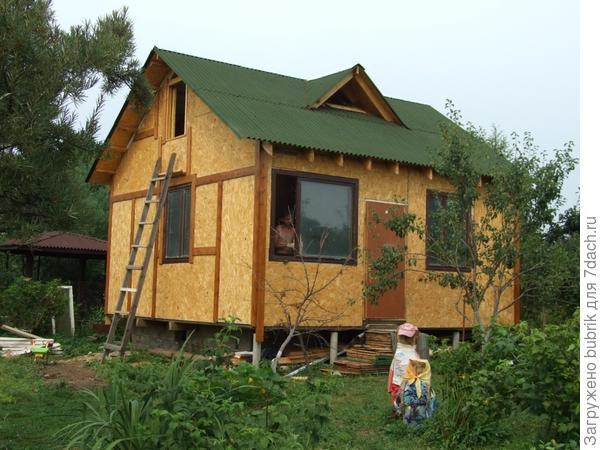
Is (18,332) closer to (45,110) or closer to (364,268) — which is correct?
(364,268)

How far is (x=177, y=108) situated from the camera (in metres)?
16.9

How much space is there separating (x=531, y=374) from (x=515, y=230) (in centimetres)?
615

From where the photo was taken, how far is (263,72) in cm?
1770

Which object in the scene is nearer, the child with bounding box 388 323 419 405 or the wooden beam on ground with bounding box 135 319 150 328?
the child with bounding box 388 323 419 405

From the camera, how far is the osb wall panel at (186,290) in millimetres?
14750

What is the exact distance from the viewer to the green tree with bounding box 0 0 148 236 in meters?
7.63

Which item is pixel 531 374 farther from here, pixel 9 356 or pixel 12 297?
pixel 12 297

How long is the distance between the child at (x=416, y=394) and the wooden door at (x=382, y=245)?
18.9 ft

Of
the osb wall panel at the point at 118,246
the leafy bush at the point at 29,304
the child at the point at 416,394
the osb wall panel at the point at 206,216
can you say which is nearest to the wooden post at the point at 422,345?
the child at the point at 416,394

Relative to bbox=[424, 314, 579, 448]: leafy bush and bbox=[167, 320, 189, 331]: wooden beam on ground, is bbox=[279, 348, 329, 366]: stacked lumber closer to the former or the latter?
bbox=[167, 320, 189, 331]: wooden beam on ground

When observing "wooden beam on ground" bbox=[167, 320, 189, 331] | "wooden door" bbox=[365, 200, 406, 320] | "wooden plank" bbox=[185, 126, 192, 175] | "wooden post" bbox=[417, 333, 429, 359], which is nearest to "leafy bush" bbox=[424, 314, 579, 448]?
"wooden post" bbox=[417, 333, 429, 359]

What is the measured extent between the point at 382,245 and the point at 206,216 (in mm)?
3542

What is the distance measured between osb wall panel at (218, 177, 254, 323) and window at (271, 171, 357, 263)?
48 centimetres

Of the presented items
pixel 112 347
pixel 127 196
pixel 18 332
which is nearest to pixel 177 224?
pixel 127 196
